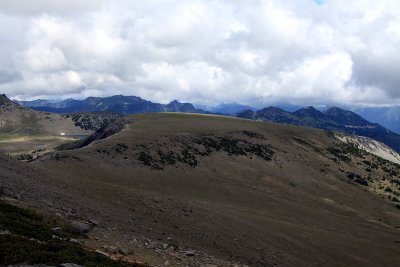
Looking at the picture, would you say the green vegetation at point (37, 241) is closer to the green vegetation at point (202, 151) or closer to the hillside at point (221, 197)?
the hillside at point (221, 197)

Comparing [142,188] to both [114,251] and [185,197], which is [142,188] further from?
[114,251]

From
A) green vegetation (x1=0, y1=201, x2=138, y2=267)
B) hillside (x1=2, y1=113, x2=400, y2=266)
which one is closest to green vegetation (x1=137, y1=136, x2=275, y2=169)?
hillside (x1=2, y1=113, x2=400, y2=266)

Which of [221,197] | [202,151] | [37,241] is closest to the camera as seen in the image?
[37,241]

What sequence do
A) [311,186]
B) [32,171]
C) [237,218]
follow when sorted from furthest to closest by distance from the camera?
1. [311,186]
2. [237,218]
3. [32,171]

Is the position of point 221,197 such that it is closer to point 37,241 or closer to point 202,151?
point 202,151

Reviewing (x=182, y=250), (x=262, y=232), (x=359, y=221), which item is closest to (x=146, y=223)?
(x=182, y=250)

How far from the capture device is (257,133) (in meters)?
121

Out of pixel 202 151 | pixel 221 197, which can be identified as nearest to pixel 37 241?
pixel 221 197

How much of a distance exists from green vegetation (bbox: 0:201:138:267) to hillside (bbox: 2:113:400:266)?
328 cm

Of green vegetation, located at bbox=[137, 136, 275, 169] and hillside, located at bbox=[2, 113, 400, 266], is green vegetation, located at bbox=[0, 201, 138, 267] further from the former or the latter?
green vegetation, located at bbox=[137, 136, 275, 169]

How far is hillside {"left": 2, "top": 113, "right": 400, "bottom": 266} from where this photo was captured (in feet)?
130

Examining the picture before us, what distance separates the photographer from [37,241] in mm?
24312

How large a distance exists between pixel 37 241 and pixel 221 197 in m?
44.9

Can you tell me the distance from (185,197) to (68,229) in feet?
95.5
